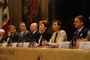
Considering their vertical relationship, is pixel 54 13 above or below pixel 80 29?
above

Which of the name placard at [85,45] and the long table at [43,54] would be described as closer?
the long table at [43,54]

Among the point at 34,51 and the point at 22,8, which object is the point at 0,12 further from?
the point at 34,51

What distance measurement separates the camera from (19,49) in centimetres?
312

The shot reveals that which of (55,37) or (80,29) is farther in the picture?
(55,37)

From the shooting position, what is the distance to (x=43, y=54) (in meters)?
2.54

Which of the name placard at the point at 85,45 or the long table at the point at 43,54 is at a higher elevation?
the name placard at the point at 85,45

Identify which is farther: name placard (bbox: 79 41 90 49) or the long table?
name placard (bbox: 79 41 90 49)

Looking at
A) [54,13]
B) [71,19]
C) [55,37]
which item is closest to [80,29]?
[55,37]

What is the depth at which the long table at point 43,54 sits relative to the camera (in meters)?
2.05

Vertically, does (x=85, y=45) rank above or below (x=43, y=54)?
above

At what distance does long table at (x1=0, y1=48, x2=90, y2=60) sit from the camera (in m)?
2.05

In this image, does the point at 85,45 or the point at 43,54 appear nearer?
the point at 85,45

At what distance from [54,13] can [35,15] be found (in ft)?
4.08

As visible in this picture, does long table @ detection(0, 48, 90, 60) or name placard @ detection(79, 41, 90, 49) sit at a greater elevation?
name placard @ detection(79, 41, 90, 49)
